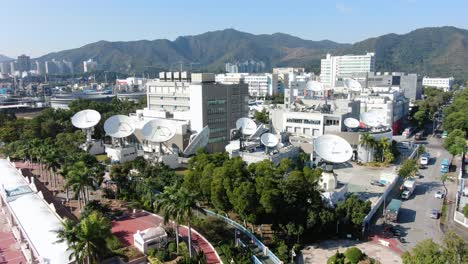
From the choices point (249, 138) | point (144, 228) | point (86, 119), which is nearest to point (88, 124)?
point (86, 119)

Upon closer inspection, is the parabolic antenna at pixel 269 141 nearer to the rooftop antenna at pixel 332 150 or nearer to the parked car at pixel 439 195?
the rooftop antenna at pixel 332 150

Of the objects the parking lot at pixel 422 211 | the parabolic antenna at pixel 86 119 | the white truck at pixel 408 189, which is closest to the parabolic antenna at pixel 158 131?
the parabolic antenna at pixel 86 119

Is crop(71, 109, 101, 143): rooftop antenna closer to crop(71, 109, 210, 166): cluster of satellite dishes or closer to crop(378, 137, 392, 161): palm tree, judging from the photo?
crop(71, 109, 210, 166): cluster of satellite dishes

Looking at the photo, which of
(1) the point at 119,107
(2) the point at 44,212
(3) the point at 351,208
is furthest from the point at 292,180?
→ (1) the point at 119,107

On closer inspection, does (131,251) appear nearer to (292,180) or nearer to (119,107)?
(292,180)

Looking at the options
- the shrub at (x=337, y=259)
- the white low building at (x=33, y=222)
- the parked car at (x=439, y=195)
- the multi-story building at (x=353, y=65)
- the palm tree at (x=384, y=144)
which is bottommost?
the parked car at (x=439, y=195)
